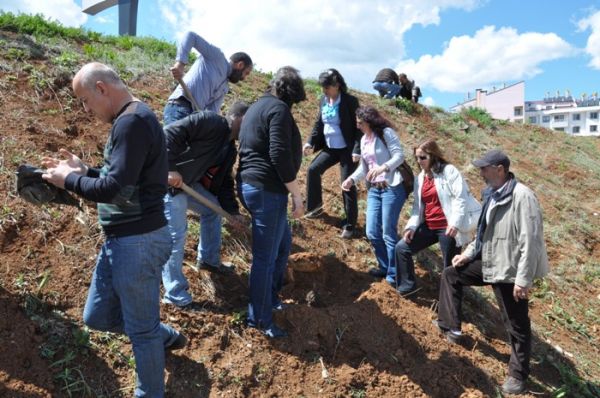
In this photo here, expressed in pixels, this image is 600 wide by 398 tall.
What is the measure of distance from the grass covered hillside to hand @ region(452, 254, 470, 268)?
2.08ft

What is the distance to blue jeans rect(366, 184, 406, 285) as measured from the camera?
4711 mm

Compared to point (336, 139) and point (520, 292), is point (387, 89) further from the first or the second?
point (520, 292)

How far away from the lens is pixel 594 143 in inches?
683

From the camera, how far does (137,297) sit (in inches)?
97.6

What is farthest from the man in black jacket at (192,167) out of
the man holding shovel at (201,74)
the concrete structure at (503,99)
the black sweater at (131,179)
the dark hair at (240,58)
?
the concrete structure at (503,99)

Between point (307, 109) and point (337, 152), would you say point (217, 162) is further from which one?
point (307, 109)

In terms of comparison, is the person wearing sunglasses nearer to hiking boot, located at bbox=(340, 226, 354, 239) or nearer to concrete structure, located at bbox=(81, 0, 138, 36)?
hiking boot, located at bbox=(340, 226, 354, 239)

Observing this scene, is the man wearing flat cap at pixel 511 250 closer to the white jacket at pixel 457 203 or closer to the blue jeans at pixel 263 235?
the white jacket at pixel 457 203

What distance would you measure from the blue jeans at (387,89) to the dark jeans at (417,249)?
26.7ft

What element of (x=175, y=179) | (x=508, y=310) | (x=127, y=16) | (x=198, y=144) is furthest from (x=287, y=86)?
(x=127, y=16)

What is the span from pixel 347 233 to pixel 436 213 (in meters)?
1.39

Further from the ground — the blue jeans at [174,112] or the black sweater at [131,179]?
the blue jeans at [174,112]

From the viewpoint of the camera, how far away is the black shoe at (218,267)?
4172 millimetres

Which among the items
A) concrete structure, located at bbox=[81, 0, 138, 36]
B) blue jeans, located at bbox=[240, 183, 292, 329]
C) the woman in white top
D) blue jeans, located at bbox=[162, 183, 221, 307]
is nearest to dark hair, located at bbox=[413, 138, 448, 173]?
the woman in white top
